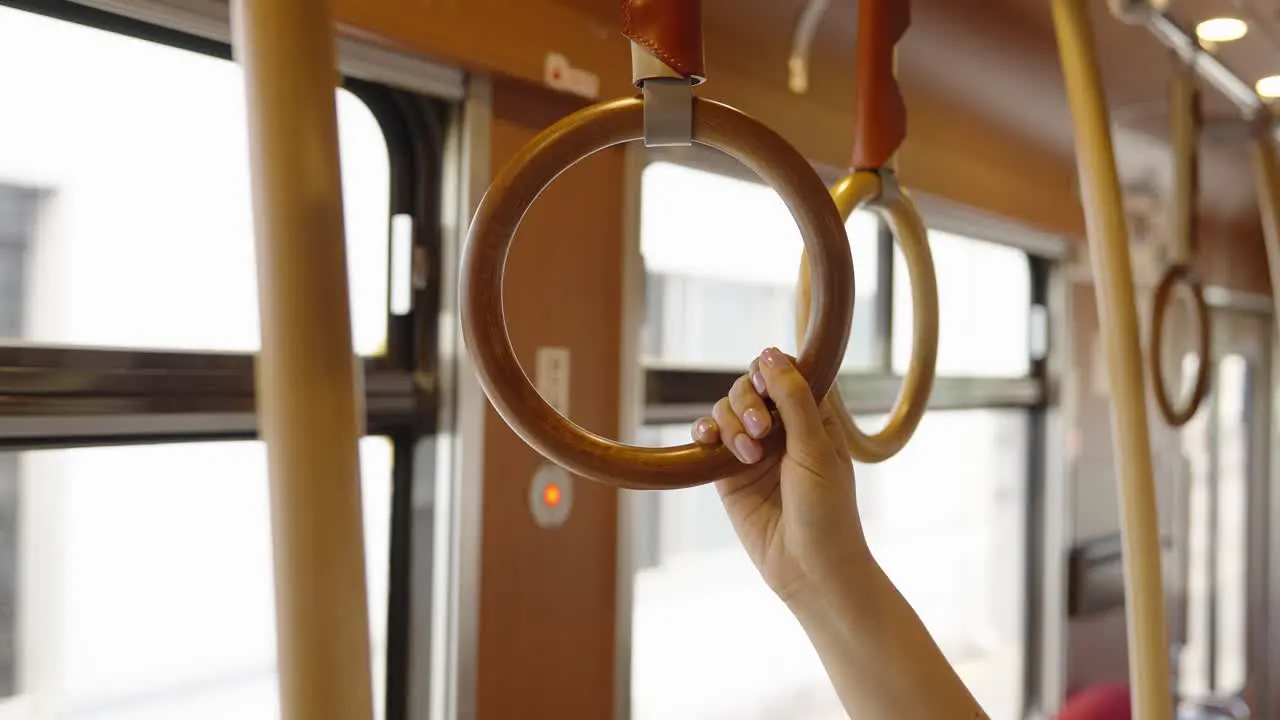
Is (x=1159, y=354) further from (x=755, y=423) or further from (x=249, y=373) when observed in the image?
(x=249, y=373)

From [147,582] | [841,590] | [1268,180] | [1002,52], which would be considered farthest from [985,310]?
[841,590]

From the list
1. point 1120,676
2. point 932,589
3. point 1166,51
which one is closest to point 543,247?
point 1166,51

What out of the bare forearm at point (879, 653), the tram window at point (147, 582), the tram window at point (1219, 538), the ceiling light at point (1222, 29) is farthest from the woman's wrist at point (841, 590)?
the tram window at point (1219, 538)

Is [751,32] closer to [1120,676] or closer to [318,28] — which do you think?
[318,28]

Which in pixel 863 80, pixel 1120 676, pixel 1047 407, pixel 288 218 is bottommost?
pixel 1120 676

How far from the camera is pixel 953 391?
2.51m

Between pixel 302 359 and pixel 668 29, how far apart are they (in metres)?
0.19

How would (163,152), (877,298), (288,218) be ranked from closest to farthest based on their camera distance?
(288,218), (163,152), (877,298)

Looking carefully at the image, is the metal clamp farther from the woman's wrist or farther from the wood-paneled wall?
the wood-paneled wall

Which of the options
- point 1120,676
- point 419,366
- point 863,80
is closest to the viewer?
point 863,80

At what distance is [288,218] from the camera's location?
31 cm

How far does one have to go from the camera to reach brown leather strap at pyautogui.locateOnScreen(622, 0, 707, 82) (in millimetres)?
398

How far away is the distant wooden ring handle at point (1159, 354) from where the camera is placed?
117 cm

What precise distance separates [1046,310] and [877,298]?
777 mm
